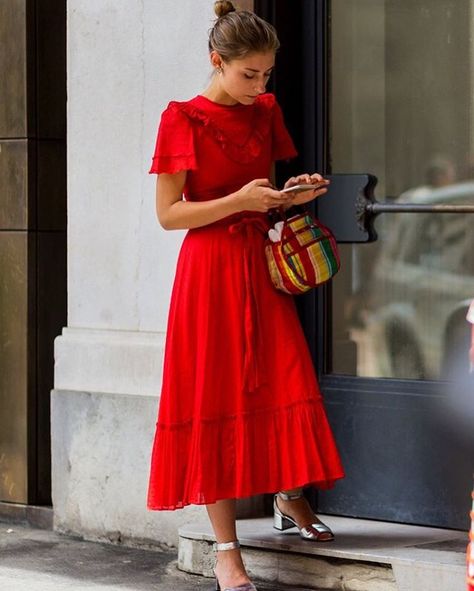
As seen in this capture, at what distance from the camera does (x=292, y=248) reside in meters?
5.02

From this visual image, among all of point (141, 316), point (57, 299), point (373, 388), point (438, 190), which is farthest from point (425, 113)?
point (57, 299)

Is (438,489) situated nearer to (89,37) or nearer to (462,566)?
(462,566)

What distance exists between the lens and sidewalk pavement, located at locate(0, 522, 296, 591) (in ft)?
18.1

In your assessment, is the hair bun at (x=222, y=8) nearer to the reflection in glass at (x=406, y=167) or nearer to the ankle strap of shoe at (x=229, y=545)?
the reflection in glass at (x=406, y=167)

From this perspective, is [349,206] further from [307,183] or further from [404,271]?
[307,183]

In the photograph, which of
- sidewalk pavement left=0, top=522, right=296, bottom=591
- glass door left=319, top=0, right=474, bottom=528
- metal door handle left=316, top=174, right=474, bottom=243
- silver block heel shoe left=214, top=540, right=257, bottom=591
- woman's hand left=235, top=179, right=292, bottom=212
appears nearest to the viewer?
woman's hand left=235, top=179, right=292, bottom=212

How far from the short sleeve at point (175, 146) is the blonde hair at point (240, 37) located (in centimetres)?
26

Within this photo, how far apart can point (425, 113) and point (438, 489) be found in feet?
4.61

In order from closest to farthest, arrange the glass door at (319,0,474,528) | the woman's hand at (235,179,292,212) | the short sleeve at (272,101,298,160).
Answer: the woman's hand at (235,179,292,212), the short sleeve at (272,101,298,160), the glass door at (319,0,474,528)

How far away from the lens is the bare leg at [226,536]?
5137 millimetres

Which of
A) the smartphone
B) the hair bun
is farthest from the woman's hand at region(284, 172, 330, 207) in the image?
the hair bun

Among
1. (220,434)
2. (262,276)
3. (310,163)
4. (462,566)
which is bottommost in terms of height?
(462,566)

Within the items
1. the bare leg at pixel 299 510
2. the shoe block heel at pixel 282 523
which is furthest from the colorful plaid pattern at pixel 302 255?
the shoe block heel at pixel 282 523

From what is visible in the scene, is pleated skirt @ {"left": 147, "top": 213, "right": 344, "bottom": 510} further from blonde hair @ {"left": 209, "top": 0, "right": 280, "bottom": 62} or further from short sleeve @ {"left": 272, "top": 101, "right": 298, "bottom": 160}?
blonde hair @ {"left": 209, "top": 0, "right": 280, "bottom": 62}
